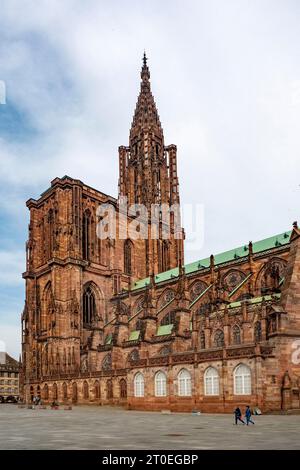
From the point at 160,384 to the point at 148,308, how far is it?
60.1 feet

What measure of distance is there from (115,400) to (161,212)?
42.4 metres

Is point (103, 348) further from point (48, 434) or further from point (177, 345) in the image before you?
point (48, 434)

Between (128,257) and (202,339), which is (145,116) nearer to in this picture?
(128,257)

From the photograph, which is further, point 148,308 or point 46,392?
point 46,392

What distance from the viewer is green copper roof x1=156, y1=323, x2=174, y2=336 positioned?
197 ft

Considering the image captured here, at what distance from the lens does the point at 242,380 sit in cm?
3781

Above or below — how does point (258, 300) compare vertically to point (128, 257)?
below

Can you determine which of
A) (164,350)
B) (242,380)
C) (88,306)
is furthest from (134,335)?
(242,380)

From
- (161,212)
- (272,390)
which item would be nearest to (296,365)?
(272,390)

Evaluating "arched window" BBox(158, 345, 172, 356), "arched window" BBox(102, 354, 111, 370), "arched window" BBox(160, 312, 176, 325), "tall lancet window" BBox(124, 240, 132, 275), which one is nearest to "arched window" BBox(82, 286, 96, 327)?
"tall lancet window" BBox(124, 240, 132, 275)

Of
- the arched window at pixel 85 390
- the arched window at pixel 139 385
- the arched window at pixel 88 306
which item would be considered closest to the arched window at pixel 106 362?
the arched window at pixel 85 390

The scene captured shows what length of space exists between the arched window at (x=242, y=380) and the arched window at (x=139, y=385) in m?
12.2

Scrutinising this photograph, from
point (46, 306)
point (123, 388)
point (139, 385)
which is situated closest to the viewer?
point (139, 385)
